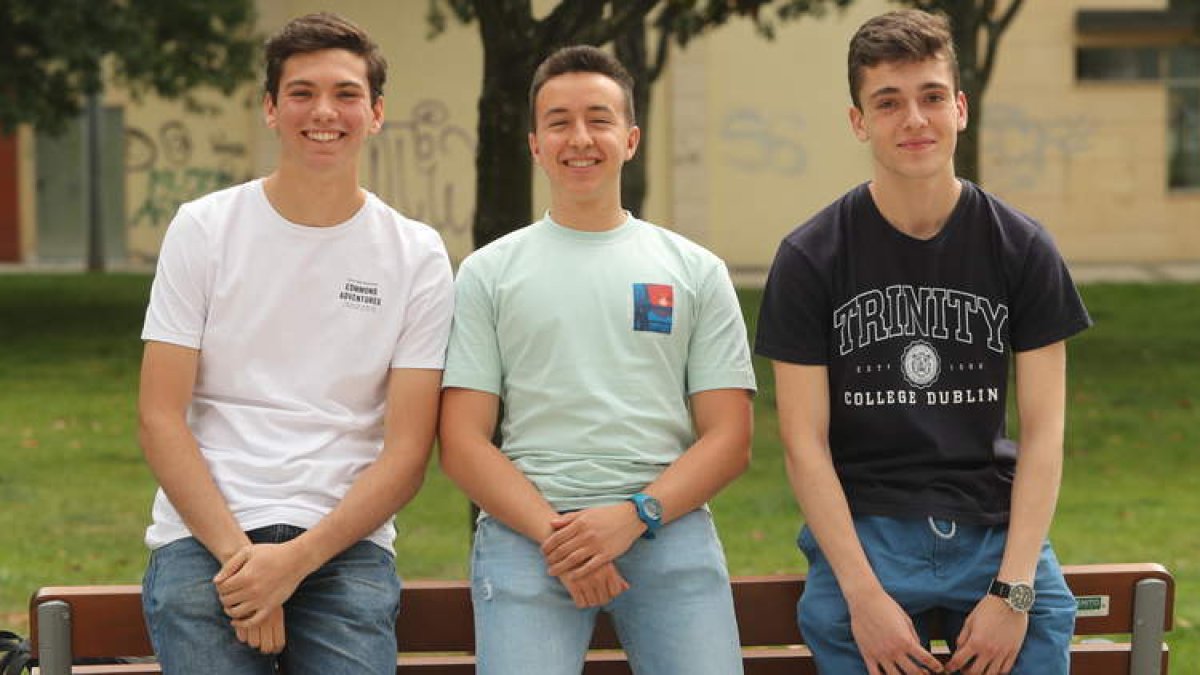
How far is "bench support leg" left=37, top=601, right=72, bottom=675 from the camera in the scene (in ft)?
12.1

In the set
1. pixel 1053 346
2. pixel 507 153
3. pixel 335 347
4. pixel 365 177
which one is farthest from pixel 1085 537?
pixel 365 177

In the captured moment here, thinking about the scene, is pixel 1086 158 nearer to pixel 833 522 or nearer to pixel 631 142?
pixel 631 142

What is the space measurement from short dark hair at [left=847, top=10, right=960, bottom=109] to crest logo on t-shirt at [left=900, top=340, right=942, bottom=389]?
21.1 inches

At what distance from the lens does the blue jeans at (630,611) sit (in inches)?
146

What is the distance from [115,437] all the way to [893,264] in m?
8.47

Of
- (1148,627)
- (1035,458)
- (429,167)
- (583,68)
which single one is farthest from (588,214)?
(429,167)

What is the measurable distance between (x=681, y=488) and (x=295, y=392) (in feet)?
2.72

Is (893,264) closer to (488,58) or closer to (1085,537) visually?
(488,58)

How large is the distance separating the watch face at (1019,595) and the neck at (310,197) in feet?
5.27

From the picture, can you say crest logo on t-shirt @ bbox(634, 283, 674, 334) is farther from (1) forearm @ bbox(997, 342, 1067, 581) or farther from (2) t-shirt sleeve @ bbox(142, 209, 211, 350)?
(2) t-shirt sleeve @ bbox(142, 209, 211, 350)

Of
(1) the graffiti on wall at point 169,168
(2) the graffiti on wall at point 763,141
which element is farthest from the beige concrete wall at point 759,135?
(1) the graffiti on wall at point 169,168

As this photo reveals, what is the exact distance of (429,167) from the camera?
2917 centimetres

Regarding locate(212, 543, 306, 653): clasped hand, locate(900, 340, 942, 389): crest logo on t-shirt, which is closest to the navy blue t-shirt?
locate(900, 340, 942, 389): crest logo on t-shirt

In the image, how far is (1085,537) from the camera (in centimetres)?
865
